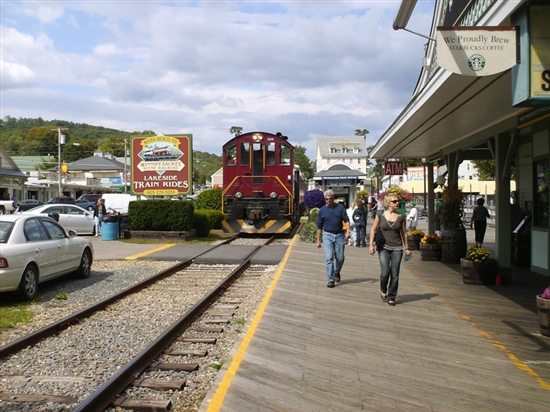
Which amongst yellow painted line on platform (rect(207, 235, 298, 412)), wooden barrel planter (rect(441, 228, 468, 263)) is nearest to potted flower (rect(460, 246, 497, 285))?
wooden barrel planter (rect(441, 228, 468, 263))

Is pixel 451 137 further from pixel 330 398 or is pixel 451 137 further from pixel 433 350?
pixel 330 398

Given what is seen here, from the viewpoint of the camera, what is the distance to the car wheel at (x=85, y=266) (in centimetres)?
1184

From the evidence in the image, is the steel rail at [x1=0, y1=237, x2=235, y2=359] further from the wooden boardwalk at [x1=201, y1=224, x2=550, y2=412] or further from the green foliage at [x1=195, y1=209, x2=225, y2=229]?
the green foliage at [x1=195, y1=209, x2=225, y2=229]

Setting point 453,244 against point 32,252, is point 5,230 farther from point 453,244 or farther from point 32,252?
point 453,244

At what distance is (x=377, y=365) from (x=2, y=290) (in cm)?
625

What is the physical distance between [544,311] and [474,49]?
3252 millimetres

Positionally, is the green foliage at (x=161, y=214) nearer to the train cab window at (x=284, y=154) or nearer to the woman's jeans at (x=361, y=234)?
the train cab window at (x=284, y=154)

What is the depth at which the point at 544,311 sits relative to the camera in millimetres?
6617

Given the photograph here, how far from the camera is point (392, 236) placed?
820cm

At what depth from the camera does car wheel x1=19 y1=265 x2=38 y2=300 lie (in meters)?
9.21

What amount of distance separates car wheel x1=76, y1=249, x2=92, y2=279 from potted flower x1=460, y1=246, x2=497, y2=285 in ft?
26.1

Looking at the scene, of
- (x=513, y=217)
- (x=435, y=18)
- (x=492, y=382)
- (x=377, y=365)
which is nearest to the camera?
(x=492, y=382)

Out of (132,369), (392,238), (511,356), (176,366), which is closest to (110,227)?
(392,238)

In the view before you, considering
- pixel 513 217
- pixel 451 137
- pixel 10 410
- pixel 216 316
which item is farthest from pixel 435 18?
pixel 10 410
